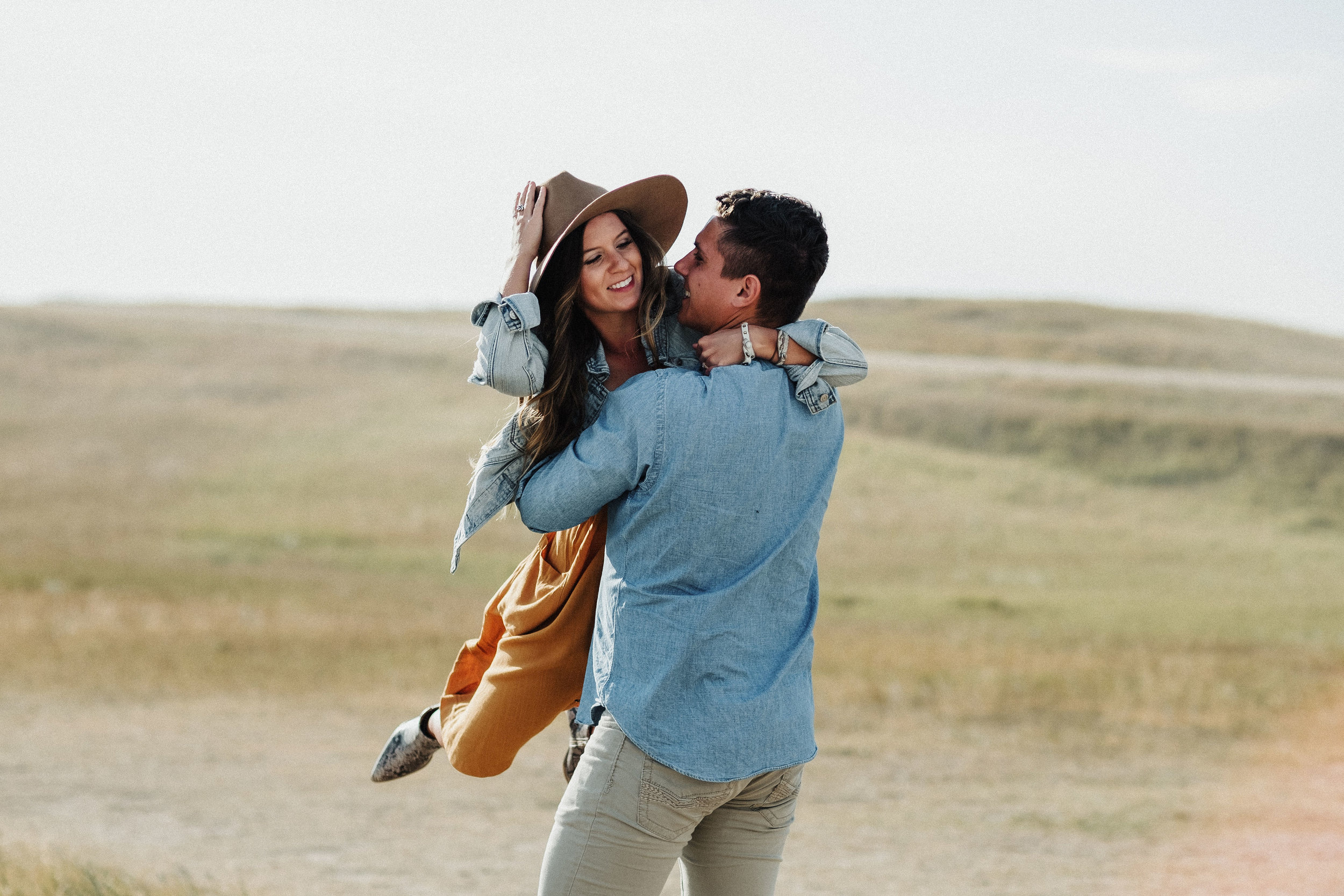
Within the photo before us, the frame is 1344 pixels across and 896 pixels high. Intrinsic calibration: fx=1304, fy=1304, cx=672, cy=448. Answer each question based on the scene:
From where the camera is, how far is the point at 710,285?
3076mm

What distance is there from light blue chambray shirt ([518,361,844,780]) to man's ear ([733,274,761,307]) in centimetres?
20

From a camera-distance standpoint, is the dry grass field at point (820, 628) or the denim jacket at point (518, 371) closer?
the denim jacket at point (518, 371)

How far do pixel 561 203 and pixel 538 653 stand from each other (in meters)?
1.11

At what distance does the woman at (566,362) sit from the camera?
3.00 metres

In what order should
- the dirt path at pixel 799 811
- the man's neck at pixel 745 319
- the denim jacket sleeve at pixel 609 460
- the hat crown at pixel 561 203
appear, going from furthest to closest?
the dirt path at pixel 799 811, the hat crown at pixel 561 203, the man's neck at pixel 745 319, the denim jacket sleeve at pixel 609 460

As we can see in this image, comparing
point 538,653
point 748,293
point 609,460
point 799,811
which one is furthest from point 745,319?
point 799,811

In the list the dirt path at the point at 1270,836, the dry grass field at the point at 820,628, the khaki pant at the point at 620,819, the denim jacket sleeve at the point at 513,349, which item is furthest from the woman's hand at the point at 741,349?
the dirt path at the point at 1270,836

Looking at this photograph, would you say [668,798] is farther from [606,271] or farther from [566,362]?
[606,271]

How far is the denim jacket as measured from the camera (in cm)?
297

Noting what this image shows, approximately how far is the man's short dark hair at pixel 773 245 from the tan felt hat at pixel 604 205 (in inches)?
8.7

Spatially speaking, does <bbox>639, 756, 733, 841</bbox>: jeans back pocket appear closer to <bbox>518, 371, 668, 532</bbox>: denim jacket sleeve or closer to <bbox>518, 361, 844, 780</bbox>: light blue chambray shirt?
<bbox>518, 361, 844, 780</bbox>: light blue chambray shirt

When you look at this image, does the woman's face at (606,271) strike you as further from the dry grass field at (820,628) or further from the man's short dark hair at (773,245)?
the dry grass field at (820,628)

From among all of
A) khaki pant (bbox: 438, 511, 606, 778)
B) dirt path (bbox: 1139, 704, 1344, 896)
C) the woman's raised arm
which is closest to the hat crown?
the woman's raised arm

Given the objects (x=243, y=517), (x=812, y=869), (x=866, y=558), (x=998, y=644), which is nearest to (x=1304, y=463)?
(x=866, y=558)
